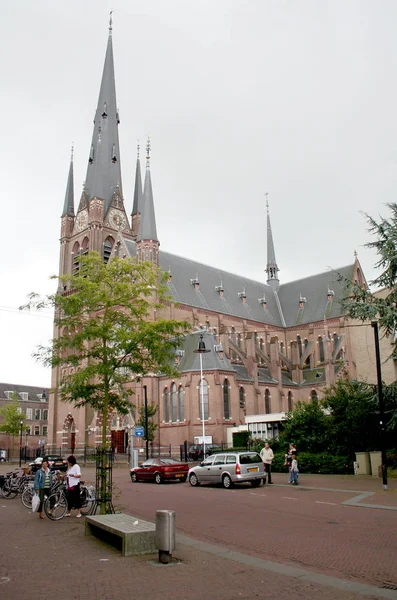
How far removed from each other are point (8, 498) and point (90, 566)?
14.2 metres

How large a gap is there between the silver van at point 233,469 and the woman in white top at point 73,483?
8.96 metres

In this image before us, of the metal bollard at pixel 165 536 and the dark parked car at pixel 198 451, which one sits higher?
the metal bollard at pixel 165 536

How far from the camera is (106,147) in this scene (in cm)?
6806

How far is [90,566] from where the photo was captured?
853 cm

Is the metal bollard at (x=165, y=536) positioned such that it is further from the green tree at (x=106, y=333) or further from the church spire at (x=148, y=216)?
the church spire at (x=148, y=216)

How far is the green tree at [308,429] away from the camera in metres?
31.3

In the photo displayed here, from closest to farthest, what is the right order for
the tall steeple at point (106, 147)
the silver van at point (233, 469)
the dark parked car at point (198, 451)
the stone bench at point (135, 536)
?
1. the stone bench at point (135, 536)
2. the silver van at point (233, 469)
3. the dark parked car at point (198, 451)
4. the tall steeple at point (106, 147)

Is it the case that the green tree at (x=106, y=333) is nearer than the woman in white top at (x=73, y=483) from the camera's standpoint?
No

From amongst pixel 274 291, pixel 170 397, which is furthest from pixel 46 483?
pixel 274 291

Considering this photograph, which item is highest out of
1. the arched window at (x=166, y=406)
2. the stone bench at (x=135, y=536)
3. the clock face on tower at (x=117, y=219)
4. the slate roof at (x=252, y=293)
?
the clock face on tower at (x=117, y=219)

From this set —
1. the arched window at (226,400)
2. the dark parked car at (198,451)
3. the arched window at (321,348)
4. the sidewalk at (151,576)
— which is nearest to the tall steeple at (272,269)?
the arched window at (321,348)

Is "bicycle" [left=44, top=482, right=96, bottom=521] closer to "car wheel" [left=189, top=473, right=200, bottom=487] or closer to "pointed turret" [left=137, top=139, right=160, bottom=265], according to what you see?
"car wheel" [left=189, top=473, right=200, bottom=487]

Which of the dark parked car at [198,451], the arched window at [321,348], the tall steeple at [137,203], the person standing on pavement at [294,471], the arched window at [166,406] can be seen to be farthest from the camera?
the tall steeple at [137,203]

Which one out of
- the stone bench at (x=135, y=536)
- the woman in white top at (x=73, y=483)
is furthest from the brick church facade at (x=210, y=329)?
the stone bench at (x=135, y=536)
